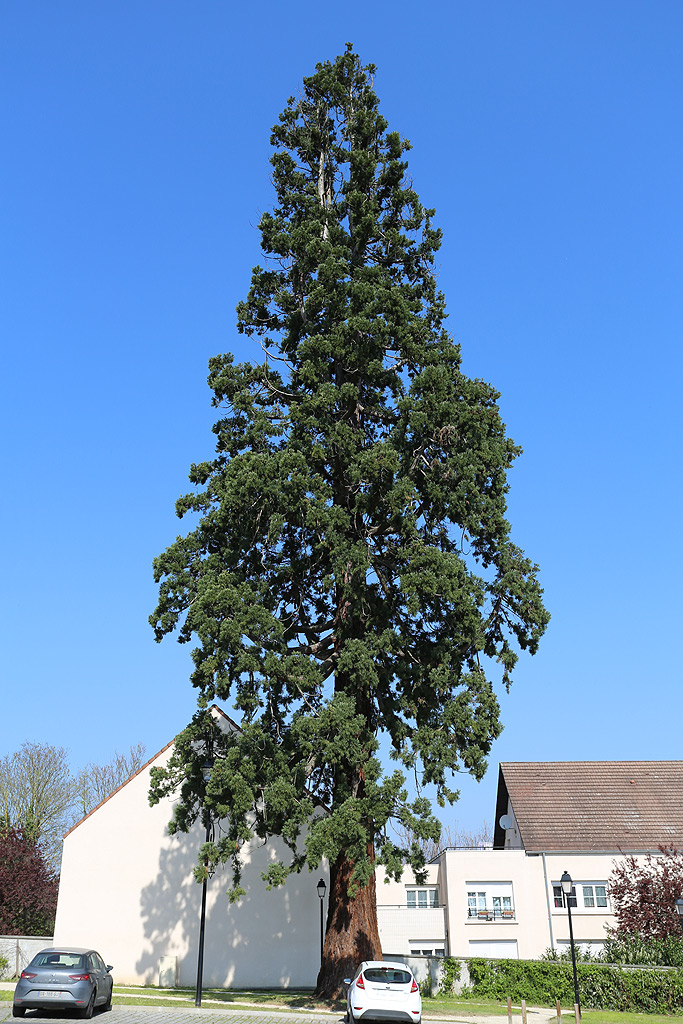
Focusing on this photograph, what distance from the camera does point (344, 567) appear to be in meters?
21.1

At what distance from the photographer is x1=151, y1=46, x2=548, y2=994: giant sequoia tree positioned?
65.1 feet

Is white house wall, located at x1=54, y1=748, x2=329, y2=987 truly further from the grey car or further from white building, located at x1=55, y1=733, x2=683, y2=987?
the grey car

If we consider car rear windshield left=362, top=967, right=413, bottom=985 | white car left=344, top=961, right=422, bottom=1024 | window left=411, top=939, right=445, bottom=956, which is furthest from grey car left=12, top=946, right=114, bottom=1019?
window left=411, top=939, right=445, bottom=956

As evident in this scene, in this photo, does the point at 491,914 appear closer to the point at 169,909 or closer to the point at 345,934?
the point at 169,909

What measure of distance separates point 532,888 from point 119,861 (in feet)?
55.9

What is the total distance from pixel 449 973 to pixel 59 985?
52.4 feet

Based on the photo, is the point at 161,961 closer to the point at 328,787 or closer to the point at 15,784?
the point at 328,787

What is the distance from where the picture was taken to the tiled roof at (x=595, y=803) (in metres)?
35.9

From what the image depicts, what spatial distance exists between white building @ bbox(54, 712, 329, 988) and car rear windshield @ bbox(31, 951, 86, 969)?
1139 centimetres

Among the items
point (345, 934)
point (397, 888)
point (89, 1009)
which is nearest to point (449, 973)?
point (345, 934)

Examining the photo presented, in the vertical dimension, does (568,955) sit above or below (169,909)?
below

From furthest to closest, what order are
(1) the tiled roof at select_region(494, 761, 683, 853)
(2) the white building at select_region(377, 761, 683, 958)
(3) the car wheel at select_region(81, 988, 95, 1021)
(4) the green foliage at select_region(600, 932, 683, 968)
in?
(1) the tiled roof at select_region(494, 761, 683, 853)
(2) the white building at select_region(377, 761, 683, 958)
(4) the green foliage at select_region(600, 932, 683, 968)
(3) the car wheel at select_region(81, 988, 95, 1021)

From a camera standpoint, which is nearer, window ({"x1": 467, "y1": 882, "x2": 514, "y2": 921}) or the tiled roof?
window ({"x1": 467, "y1": 882, "x2": 514, "y2": 921})

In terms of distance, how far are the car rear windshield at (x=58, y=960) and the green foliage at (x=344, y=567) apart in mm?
4266
